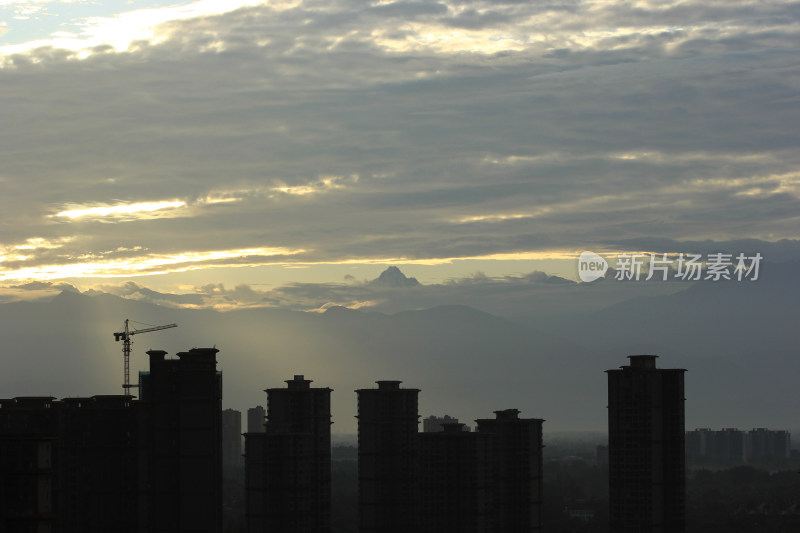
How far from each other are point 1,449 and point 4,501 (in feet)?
13.6

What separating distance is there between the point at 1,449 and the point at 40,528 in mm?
7175

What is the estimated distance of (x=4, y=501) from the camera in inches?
4235

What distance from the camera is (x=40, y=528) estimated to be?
109 meters

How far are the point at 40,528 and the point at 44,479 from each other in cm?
392

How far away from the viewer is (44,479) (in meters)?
109

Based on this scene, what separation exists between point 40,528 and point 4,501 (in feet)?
12.1

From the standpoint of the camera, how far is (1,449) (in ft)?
354

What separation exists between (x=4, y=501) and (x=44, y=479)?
3.54 metres
